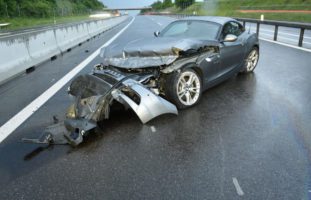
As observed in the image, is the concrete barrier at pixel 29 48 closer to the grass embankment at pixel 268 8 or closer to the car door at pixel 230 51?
the car door at pixel 230 51

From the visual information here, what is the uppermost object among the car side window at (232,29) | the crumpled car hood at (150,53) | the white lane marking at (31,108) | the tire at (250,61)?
the car side window at (232,29)

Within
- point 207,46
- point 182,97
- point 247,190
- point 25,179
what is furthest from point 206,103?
point 25,179

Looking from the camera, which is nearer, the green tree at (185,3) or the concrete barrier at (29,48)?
the concrete barrier at (29,48)

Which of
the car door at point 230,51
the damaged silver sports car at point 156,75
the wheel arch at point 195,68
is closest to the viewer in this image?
the damaged silver sports car at point 156,75

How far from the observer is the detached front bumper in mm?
4090

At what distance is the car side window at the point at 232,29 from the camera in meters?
6.44

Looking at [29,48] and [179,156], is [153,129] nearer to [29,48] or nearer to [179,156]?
[179,156]

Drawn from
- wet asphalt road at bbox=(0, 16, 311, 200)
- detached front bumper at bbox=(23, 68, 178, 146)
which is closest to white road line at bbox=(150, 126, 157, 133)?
wet asphalt road at bbox=(0, 16, 311, 200)

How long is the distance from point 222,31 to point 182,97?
1.93 meters

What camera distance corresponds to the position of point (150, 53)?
5246 millimetres

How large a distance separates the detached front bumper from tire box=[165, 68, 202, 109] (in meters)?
0.53

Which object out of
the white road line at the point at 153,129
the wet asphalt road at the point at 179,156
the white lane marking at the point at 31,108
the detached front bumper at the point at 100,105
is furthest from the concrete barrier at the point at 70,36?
the white road line at the point at 153,129

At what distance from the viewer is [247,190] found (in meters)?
3.06

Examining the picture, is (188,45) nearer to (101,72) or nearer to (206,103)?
(206,103)
